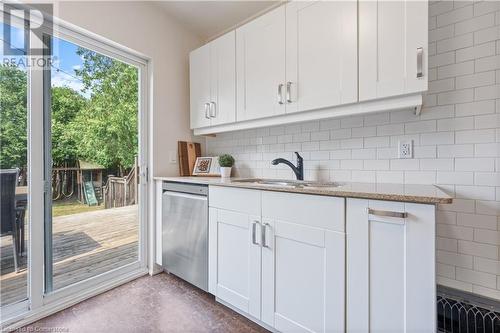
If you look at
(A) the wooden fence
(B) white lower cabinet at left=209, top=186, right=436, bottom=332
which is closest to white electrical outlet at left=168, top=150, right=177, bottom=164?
(A) the wooden fence

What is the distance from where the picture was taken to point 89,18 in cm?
183

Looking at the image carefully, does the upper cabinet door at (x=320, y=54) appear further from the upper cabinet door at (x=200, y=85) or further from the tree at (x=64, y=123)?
the tree at (x=64, y=123)

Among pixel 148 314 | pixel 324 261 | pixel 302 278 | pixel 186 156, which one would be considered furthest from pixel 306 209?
Answer: pixel 186 156

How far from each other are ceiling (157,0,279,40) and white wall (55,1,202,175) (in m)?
0.11

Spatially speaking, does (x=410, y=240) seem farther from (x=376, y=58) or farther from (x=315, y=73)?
(x=315, y=73)

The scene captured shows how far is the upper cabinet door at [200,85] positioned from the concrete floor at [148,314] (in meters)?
1.51

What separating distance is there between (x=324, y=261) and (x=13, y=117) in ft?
Result: 6.91

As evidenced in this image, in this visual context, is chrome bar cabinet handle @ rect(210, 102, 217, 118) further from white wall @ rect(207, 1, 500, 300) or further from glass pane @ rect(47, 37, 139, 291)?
white wall @ rect(207, 1, 500, 300)

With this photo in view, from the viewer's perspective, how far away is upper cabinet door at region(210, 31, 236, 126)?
2078 millimetres

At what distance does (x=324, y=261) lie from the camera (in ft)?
4.07

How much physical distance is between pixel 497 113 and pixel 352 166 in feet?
2.64

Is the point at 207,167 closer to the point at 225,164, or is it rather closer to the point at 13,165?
the point at 225,164

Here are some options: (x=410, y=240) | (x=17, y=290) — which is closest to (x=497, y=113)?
(x=410, y=240)

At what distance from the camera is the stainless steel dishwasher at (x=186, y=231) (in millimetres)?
1854
